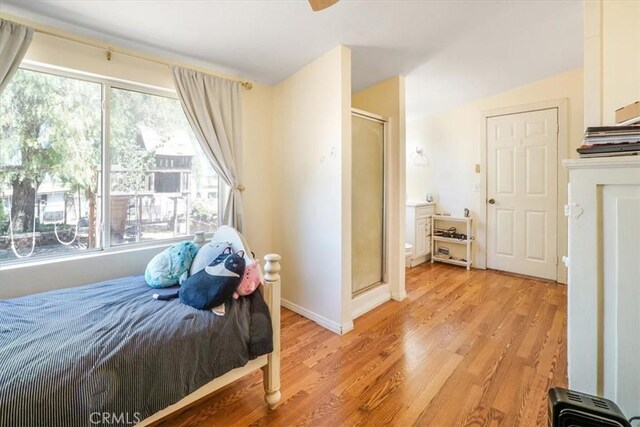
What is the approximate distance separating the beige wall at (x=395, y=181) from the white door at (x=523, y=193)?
1.78m

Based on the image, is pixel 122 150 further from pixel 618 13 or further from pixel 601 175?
pixel 618 13

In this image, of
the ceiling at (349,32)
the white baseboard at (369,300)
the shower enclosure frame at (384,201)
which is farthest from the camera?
the shower enclosure frame at (384,201)

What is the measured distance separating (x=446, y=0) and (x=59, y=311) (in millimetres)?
3083

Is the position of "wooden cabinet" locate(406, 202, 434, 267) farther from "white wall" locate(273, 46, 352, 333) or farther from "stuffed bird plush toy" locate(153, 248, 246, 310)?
"stuffed bird plush toy" locate(153, 248, 246, 310)

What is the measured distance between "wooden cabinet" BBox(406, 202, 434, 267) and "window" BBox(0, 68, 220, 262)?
2869mm

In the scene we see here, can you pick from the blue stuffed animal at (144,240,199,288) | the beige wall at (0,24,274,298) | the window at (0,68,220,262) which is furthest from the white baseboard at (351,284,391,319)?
the window at (0,68,220,262)

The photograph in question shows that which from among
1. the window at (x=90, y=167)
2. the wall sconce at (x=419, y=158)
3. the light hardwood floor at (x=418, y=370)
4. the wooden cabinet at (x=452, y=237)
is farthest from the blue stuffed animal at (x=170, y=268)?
the wall sconce at (x=419, y=158)

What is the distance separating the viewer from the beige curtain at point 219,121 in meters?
2.41

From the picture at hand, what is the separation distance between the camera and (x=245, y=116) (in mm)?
2879

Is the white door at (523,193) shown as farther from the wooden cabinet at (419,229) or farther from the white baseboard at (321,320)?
the white baseboard at (321,320)

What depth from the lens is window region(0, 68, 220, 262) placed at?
189cm

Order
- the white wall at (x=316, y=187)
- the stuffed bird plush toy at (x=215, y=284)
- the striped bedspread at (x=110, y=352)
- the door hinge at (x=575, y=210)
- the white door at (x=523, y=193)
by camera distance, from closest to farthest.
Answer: the striped bedspread at (x=110, y=352) < the door hinge at (x=575, y=210) < the stuffed bird plush toy at (x=215, y=284) < the white wall at (x=316, y=187) < the white door at (x=523, y=193)

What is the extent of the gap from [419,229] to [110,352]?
3.89 meters

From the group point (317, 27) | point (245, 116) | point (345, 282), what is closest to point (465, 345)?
point (345, 282)
